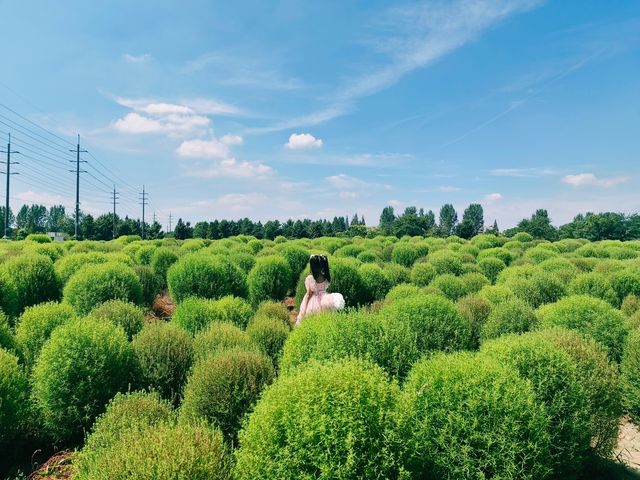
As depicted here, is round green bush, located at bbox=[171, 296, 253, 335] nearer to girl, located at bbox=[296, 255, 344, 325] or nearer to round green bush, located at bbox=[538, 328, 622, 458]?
girl, located at bbox=[296, 255, 344, 325]

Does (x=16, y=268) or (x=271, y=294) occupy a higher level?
(x=16, y=268)

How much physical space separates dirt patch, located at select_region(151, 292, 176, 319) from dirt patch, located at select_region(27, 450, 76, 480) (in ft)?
30.1

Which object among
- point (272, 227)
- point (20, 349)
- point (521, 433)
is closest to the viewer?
point (521, 433)

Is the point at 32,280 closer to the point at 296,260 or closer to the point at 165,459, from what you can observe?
the point at 296,260

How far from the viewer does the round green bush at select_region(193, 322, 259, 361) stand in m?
7.28

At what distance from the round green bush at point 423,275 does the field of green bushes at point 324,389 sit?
4394 millimetres

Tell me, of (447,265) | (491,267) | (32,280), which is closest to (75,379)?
(32,280)

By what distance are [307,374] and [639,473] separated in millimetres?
6012

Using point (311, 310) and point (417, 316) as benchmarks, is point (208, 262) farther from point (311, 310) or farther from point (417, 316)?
point (417, 316)

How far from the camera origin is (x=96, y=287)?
1159 centimetres

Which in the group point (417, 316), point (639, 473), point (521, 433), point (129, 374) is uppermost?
point (417, 316)

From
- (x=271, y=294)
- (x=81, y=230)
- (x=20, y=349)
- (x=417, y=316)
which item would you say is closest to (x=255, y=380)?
(x=417, y=316)

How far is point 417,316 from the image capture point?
740cm

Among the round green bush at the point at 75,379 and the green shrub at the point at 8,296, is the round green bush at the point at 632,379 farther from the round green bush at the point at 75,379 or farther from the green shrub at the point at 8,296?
the green shrub at the point at 8,296
